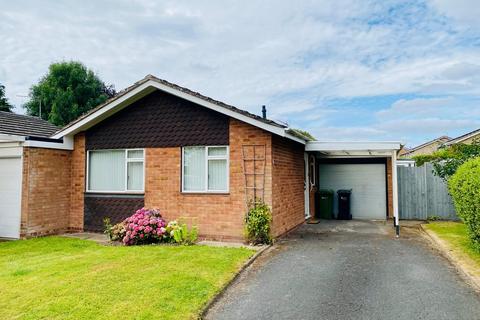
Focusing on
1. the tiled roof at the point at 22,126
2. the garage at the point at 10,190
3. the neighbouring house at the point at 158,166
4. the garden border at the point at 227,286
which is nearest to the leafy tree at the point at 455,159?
the neighbouring house at the point at 158,166

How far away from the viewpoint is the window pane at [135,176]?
1095cm

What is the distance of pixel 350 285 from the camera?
6.02 meters

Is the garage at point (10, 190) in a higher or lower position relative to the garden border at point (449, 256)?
higher

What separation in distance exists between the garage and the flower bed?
333cm

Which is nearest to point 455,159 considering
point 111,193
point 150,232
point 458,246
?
point 458,246

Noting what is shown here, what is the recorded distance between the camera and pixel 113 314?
15.4 ft

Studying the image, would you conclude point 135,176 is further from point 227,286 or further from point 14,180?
point 227,286

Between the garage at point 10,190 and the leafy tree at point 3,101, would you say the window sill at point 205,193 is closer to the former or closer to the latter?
the garage at point 10,190

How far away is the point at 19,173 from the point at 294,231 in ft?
27.5

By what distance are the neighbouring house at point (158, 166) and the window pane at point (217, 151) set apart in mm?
27

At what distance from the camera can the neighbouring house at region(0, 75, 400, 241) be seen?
9617 millimetres

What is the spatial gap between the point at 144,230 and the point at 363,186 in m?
9.65

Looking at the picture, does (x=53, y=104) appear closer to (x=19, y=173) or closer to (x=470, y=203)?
(x=19, y=173)

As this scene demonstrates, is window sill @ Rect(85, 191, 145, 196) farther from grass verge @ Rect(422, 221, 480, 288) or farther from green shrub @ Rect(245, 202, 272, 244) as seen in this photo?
grass verge @ Rect(422, 221, 480, 288)
